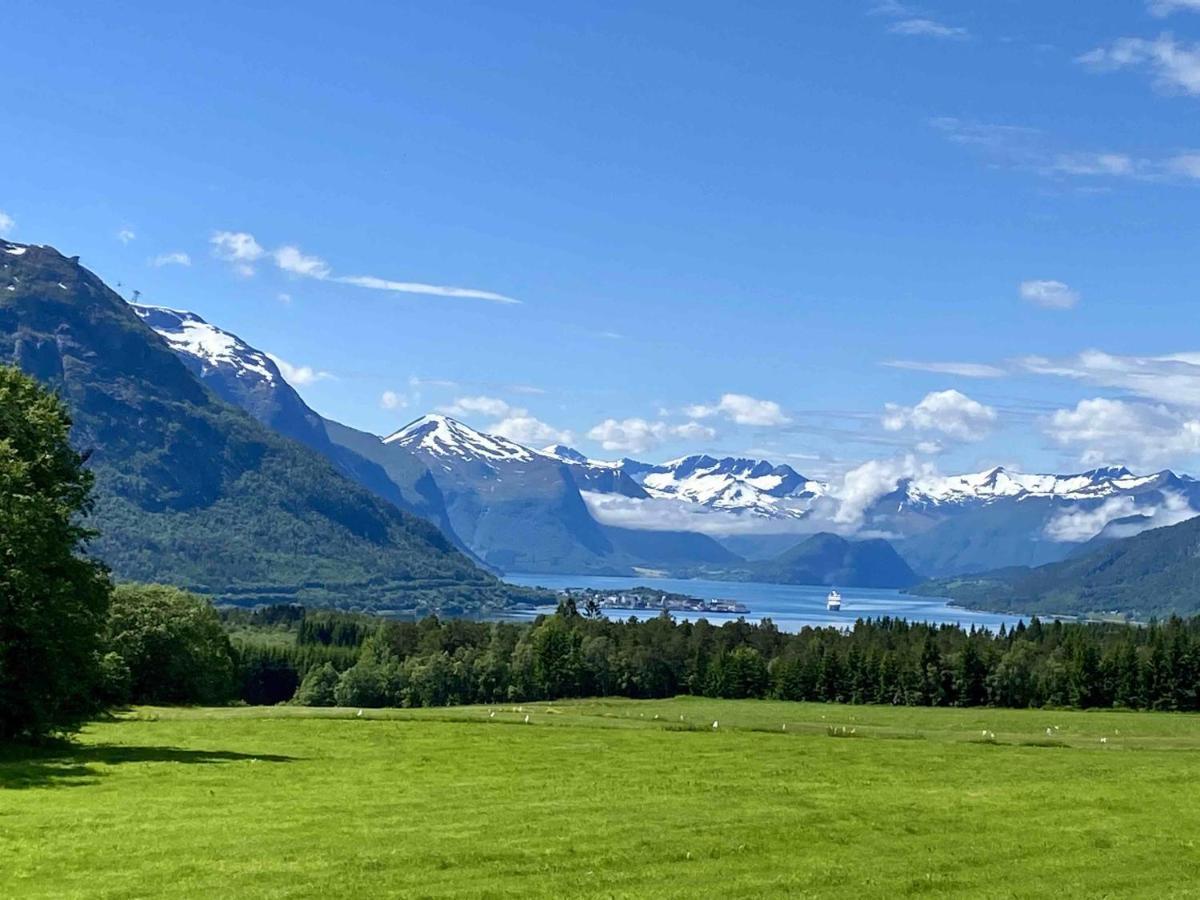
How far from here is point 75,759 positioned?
4919 centimetres

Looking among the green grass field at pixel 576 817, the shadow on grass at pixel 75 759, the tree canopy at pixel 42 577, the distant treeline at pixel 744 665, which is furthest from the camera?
the distant treeline at pixel 744 665

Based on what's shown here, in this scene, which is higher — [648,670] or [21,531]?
[21,531]

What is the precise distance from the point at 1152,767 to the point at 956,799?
60.6ft

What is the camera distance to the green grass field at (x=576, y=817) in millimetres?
29828

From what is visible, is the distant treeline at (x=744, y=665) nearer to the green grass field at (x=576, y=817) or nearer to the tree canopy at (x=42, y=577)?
the green grass field at (x=576, y=817)

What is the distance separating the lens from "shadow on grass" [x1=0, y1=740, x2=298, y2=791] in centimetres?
4284

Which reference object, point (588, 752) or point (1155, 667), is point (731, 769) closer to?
point (588, 752)

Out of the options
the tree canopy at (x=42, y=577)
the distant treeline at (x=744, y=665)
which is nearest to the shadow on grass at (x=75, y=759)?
the tree canopy at (x=42, y=577)

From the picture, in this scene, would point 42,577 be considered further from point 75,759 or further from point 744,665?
point 744,665

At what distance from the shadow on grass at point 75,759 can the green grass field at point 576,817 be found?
17cm

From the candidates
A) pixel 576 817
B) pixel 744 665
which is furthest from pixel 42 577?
pixel 744 665

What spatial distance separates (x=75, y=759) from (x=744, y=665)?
120198mm

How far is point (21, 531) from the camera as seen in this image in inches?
1973

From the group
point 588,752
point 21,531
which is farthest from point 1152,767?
point 21,531
